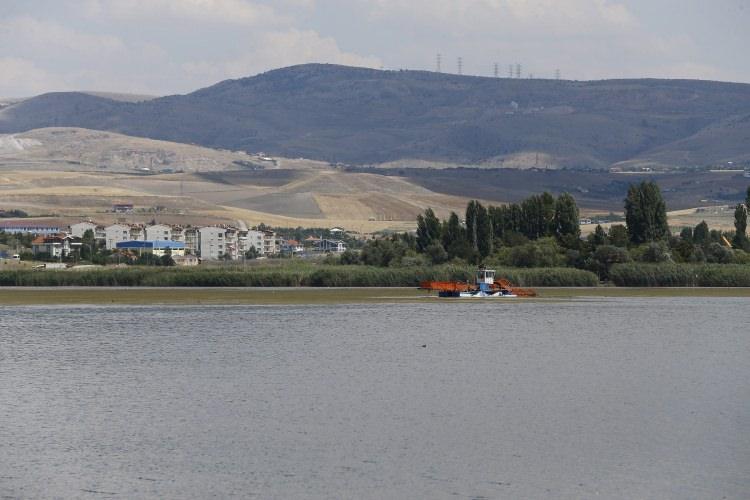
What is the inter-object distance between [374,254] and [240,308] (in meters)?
32.4

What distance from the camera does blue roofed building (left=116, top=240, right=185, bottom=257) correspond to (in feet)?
460

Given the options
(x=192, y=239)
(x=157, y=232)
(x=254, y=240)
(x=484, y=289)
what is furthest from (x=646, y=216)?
(x=192, y=239)

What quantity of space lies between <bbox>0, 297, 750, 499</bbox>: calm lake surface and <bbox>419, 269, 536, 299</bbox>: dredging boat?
973 inches

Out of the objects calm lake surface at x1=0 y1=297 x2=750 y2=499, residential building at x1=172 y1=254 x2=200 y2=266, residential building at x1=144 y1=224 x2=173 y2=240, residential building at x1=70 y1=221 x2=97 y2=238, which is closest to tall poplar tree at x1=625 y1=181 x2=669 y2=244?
residential building at x1=172 y1=254 x2=200 y2=266

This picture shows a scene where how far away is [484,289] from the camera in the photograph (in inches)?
3588

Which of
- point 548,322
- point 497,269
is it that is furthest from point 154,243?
point 548,322

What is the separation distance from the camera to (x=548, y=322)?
6788cm

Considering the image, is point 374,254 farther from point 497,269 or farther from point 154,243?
point 154,243

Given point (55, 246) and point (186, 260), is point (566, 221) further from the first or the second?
point (55, 246)

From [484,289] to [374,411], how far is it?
171ft

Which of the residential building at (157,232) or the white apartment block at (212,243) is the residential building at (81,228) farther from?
the white apartment block at (212,243)

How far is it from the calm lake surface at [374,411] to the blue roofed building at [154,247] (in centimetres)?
7511

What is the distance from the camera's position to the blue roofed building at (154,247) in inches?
5517

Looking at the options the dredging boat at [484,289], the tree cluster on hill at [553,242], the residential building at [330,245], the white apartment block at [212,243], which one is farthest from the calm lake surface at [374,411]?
the residential building at [330,245]
